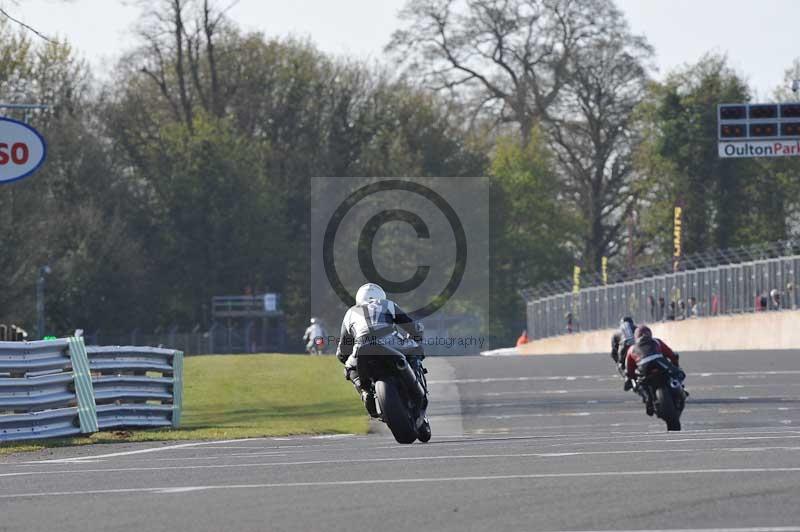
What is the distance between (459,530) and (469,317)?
225 ft

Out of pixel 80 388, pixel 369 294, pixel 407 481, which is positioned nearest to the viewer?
pixel 407 481

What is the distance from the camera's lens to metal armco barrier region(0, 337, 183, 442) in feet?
62.2

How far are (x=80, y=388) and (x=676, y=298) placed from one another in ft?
144

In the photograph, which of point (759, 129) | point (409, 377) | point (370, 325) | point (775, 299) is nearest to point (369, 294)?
point (370, 325)

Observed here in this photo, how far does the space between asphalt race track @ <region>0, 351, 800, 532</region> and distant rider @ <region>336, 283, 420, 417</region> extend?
2.59 ft

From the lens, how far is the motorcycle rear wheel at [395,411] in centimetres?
1586

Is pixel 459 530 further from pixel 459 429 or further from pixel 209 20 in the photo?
pixel 209 20

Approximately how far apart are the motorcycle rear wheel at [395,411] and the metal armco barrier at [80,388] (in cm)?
478

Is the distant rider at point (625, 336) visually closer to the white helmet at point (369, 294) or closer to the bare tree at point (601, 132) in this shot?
the white helmet at point (369, 294)

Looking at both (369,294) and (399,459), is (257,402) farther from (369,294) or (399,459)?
(399,459)

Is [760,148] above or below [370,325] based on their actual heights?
above

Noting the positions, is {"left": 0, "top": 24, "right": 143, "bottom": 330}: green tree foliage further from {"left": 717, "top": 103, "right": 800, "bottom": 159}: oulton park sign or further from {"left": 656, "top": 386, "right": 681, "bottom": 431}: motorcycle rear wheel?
{"left": 656, "top": 386, "right": 681, "bottom": 431}: motorcycle rear wheel

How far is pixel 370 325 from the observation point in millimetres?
16141

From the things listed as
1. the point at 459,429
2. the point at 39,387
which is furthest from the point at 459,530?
the point at 459,429
